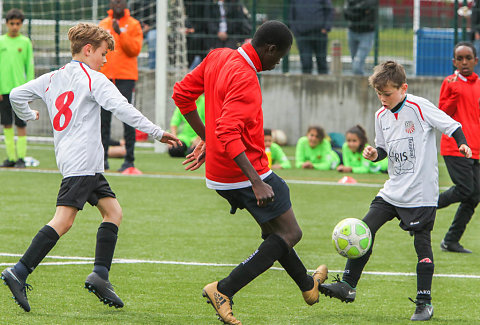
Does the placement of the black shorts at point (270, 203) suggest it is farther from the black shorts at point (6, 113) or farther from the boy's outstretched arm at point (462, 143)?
Answer: the black shorts at point (6, 113)

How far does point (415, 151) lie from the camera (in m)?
5.89

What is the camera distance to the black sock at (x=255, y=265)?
5.20m

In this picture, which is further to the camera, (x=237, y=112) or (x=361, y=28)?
(x=361, y=28)

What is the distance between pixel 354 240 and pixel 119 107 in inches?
69.8

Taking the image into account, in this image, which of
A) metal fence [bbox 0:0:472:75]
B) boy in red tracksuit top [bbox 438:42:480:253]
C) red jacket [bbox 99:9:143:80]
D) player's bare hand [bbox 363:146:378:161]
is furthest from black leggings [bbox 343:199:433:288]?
metal fence [bbox 0:0:472:75]

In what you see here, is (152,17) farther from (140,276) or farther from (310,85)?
(140,276)

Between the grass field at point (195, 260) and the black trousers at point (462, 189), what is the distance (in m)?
0.29

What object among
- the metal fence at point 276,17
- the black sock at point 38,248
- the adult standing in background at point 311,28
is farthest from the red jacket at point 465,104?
the adult standing in background at point 311,28

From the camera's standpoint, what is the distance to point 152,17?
55.2 feet

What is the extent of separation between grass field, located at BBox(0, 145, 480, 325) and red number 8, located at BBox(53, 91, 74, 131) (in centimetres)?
117

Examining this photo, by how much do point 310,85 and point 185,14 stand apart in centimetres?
280

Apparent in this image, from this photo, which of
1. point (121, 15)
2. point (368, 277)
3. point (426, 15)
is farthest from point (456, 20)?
point (368, 277)

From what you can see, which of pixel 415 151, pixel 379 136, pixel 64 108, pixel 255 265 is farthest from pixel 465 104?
pixel 64 108

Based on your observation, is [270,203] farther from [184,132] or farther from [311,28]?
[311,28]
